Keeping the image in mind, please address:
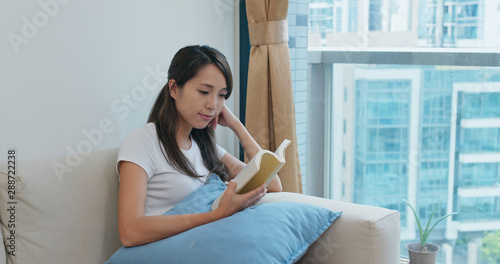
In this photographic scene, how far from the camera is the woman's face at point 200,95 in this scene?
179cm

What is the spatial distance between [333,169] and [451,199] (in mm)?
638

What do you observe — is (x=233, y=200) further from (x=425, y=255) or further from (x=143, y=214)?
(x=425, y=255)

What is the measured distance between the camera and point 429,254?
232 cm

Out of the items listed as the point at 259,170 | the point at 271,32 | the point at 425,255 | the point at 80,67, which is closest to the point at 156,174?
the point at 259,170

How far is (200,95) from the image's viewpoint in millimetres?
1788

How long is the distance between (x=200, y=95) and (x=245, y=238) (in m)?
0.56

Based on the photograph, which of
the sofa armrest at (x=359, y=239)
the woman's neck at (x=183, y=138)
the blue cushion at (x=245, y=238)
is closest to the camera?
the blue cushion at (x=245, y=238)

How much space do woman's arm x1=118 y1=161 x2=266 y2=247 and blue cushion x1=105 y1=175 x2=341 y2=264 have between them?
3 centimetres

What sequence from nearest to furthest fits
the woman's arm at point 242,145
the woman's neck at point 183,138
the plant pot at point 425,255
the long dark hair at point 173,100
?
1. the long dark hair at point 173,100
2. the woman's neck at point 183,138
3. the woman's arm at point 242,145
4. the plant pot at point 425,255

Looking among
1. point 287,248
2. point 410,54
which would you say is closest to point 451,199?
point 410,54

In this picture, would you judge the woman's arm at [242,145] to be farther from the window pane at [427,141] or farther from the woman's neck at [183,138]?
the window pane at [427,141]

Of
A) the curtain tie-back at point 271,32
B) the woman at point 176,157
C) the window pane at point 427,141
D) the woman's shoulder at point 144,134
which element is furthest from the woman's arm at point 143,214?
the window pane at point 427,141

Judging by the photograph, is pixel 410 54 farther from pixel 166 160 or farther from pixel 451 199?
pixel 166 160

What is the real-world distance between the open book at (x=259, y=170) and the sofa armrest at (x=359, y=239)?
0.28 m
